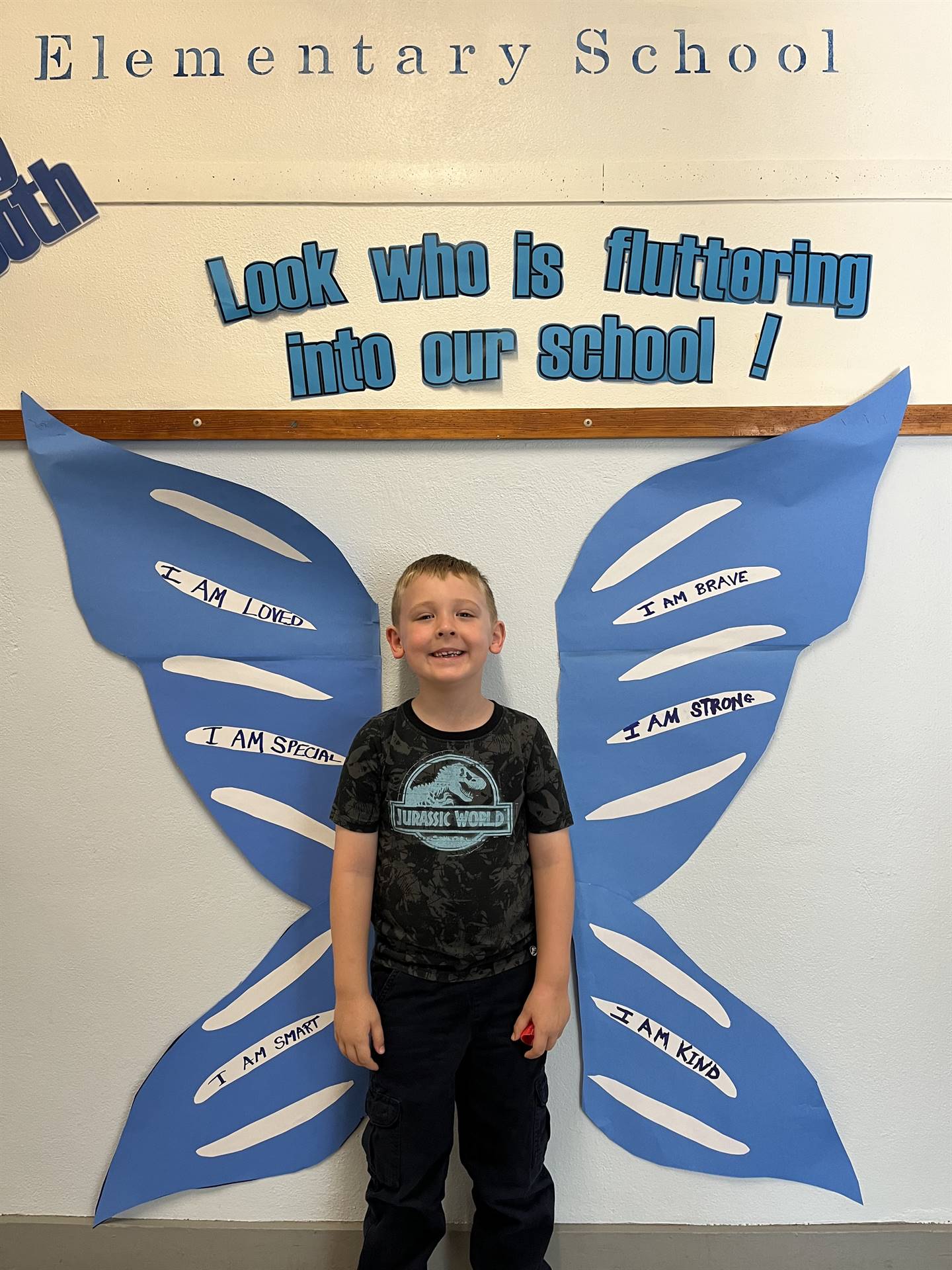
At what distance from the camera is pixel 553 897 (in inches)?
45.3

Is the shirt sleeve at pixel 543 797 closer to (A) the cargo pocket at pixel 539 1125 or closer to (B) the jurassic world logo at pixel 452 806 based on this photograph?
(B) the jurassic world logo at pixel 452 806

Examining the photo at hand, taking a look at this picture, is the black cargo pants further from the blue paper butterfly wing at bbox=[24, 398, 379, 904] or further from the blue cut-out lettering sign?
the blue cut-out lettering sign

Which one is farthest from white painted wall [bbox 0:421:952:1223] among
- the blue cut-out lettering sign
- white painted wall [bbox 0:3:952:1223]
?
the blue cut-out lettering sign

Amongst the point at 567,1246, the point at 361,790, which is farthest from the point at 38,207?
the point at 567,1246

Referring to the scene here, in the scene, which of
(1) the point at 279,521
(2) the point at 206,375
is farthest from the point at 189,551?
(2) the point at 206,375

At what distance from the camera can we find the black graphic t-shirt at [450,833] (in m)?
1.11

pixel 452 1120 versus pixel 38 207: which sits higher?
pixel 38 207

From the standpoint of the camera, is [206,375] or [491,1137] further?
[206,375]

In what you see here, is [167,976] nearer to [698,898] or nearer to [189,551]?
[189,551]

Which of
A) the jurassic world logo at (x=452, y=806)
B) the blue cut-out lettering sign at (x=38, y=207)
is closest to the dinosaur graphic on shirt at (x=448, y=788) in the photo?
the jurassic world logo at (x=452, y=806)

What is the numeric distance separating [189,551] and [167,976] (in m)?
0.62

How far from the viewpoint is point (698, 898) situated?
129 centimetres

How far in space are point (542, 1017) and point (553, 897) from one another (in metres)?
0.15

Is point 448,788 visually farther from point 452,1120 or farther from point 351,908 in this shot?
point 452,1120
